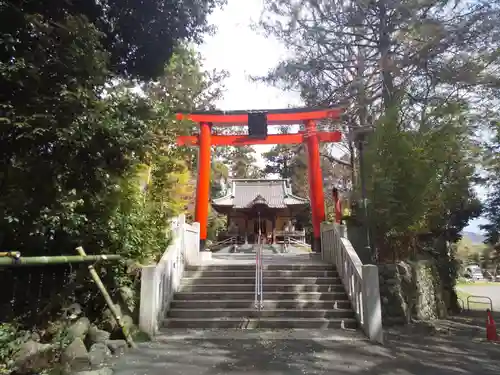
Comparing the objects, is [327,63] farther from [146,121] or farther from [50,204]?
[50,204]

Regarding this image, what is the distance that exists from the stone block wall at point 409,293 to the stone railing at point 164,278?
4.11 meters

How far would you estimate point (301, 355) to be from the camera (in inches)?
176

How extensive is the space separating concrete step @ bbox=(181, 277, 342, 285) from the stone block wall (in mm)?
1147

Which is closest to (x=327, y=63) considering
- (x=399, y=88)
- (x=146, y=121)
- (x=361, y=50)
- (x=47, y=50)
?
(x=361, y=50)

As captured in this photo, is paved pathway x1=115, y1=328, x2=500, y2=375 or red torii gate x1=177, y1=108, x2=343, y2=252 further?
red torii gate x1=177, y1=108, x2=343, y2=252

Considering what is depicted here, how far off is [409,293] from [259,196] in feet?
41.9

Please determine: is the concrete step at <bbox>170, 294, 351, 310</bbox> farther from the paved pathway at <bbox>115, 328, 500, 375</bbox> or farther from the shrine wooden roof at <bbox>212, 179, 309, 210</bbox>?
the shrine wooden roof at <bbox>212, 179, 309, 210</bbox>

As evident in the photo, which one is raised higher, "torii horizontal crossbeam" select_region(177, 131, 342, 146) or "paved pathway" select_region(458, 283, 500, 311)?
"torii horizontal crossbeam" select_region(177, 131, 342, 146)

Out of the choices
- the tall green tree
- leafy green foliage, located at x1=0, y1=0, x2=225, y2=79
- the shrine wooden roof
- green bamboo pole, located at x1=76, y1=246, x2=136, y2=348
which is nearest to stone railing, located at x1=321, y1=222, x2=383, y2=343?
green bamboo pole, located at x1=76, y1=246, x2=136, y2=348

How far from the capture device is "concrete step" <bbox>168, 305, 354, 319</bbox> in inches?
239

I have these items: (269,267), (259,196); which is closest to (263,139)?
(269,267)

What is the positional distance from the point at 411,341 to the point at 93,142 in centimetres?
535

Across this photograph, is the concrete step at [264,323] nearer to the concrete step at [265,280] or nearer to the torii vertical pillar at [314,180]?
the concrete step at [265,280]

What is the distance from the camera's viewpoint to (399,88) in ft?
30.1
